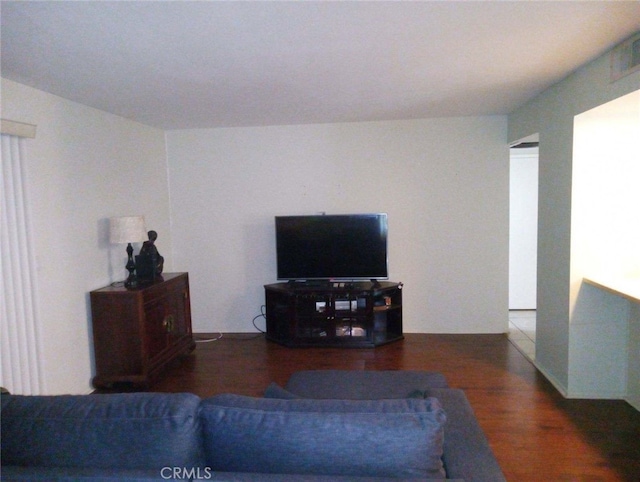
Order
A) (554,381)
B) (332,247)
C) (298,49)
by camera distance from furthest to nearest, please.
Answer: (332,247) → (554,381) → (298,49)

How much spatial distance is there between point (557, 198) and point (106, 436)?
11.1ft

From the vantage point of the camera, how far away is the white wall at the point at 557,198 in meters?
2.83

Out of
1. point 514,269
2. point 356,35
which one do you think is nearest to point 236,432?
point 356,35

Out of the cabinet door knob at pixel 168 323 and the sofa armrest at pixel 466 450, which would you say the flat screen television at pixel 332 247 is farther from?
the sofa armrest at pixel 466 450

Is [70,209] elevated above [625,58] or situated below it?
below

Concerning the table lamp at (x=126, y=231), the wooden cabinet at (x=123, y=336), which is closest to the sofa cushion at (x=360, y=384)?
the wooden cabinet at (x=123, y=336)

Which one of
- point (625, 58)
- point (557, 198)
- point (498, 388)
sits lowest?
point (498, 388)

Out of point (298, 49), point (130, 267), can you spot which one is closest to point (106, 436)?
point (298, 49)

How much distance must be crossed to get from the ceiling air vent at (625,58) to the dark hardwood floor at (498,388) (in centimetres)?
226

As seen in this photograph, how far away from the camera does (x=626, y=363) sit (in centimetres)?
304

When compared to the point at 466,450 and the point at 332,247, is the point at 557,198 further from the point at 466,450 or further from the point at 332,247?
the point at 466,450

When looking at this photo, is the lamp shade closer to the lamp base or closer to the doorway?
the lamp base

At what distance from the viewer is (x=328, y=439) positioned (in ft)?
3.84

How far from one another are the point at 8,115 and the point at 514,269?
576cm
